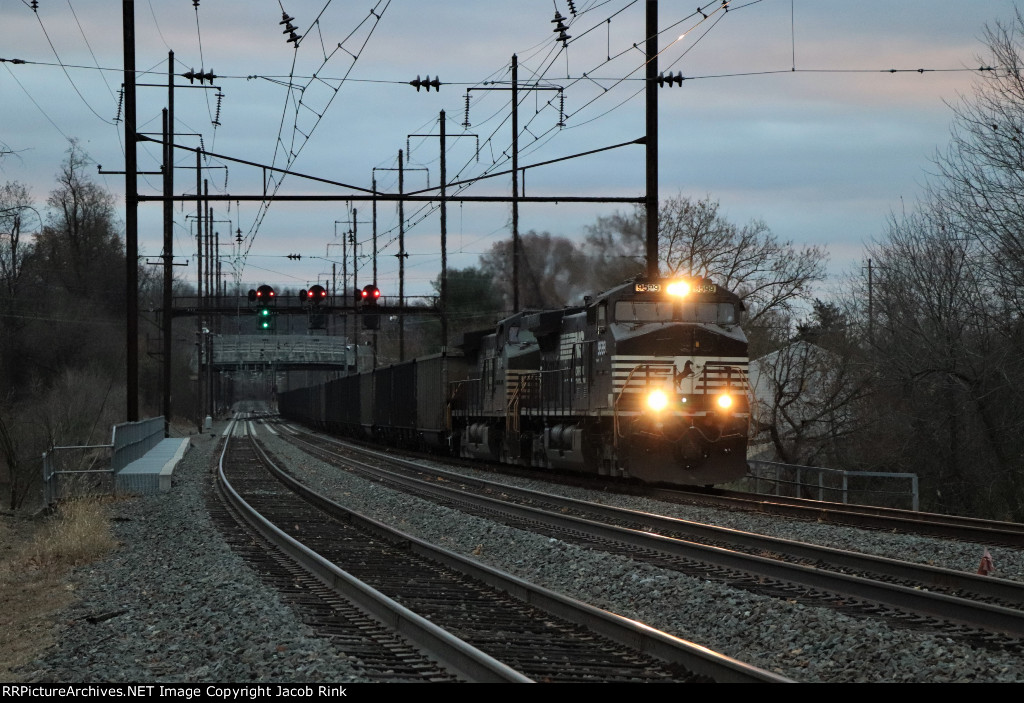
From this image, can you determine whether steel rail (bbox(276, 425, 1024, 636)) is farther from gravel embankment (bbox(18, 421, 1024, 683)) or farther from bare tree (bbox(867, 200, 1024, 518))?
bare tree (bbox(867, 200, 1024, 518))

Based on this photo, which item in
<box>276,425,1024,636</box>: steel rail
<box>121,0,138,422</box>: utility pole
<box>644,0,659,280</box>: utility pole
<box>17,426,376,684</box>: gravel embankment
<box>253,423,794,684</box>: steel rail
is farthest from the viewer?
<box>121,0,138,422</box>: utility pole

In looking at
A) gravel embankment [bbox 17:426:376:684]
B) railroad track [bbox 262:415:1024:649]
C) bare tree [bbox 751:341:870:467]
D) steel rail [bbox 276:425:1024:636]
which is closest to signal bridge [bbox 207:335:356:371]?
bare tree [bbox 751:341:870:467]

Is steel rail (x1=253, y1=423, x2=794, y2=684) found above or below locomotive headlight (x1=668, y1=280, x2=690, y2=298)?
below

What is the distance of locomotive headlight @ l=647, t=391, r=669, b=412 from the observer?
704 inches

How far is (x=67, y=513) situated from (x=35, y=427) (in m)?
21.9

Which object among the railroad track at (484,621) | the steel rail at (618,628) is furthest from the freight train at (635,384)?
the steel rail at (618,628)

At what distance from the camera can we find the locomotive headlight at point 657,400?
17891 mm

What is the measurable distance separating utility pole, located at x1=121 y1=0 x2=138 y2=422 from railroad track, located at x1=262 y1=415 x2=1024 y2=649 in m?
12.1

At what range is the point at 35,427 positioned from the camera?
35938 millimetres

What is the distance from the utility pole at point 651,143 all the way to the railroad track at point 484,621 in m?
10.3

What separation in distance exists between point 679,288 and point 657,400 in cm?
208
